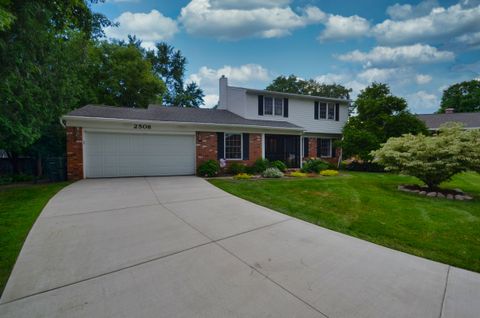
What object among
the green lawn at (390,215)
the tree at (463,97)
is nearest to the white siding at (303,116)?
the green lawn at (390,215)

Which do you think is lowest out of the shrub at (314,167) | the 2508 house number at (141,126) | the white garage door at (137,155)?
the shrub at (314,167)

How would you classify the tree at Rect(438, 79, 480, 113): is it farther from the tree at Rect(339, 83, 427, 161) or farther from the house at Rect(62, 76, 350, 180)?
the house at Rect(62, 76, 350, 180)

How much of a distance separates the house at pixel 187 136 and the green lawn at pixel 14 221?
2.99 metres

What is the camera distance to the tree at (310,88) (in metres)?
32.4

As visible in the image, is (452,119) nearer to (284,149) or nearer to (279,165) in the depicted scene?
(284,149)

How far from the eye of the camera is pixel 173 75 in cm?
2997

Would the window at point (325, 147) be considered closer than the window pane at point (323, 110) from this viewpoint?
No

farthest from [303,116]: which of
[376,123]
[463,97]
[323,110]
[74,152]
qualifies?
[463,97]

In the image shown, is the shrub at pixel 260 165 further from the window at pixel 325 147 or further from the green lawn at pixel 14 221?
the green lawn at pixel 14 221

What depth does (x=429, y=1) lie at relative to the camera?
30.9 ft

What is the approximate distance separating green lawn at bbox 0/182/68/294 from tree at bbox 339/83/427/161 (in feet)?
47.1

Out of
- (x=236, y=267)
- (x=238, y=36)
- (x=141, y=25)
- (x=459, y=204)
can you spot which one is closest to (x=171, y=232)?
(x=236, y=267)

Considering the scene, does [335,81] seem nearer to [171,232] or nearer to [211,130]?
[211,130]

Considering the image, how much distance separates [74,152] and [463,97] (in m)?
50.7
